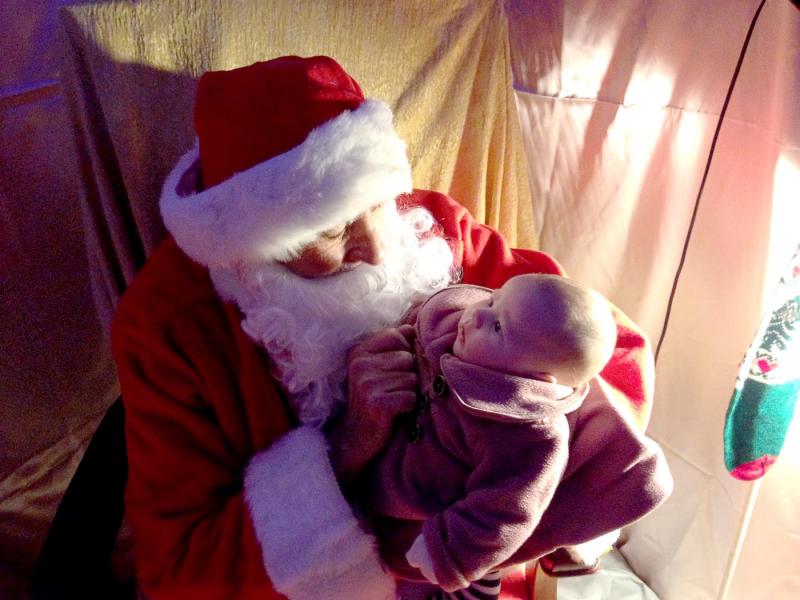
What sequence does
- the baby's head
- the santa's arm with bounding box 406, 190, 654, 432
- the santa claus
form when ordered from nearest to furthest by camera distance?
the baby's head, the santa claus, the santa's arm with bounding box 406, 190, 654, 432

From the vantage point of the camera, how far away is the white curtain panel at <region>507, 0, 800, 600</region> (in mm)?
1047

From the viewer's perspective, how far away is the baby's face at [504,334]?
0.68m

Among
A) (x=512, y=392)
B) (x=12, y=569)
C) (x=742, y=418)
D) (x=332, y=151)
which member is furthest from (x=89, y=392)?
(x=742, y=418)

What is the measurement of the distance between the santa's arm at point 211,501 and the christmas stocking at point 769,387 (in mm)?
536

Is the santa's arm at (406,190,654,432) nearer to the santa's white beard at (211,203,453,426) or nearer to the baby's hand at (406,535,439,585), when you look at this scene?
the santa's white beard at (211,203,453,426)

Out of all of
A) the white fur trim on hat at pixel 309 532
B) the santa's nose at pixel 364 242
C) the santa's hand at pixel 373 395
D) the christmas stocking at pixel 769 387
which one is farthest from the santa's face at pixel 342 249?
the christmas stocking at pixel 769 387

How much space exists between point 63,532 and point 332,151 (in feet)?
2.02

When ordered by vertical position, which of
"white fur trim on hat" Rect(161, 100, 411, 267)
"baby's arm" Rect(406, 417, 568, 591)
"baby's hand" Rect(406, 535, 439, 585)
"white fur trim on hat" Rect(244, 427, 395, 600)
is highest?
"white fur trim on hat" Rect(161, 100, 411, 267)

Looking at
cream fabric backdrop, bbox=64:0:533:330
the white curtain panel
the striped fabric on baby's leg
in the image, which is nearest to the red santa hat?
cream fabric backdrop, bbox=64:0:533:330

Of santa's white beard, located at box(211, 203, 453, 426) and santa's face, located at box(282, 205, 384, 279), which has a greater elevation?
santa's face, located at box(282, 205, 384, 279)


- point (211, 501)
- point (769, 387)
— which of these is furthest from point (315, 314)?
point (769, 387)

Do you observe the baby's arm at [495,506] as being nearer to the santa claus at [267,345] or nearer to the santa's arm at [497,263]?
the santa claus at [267,345]

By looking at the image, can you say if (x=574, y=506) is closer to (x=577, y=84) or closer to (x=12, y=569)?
(x=577, y=84)

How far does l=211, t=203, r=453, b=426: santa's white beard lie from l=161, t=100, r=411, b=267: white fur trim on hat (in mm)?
54
